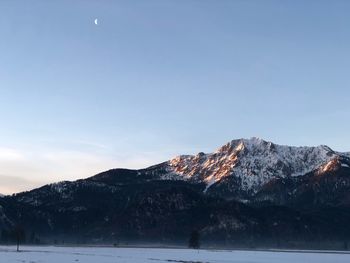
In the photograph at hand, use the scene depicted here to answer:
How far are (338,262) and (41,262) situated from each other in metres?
71.1

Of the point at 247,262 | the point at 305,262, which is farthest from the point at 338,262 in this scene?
the point at 247,262

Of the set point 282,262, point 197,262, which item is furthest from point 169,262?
point 282,262

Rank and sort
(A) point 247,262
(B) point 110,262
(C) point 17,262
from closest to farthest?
1. (C) point 17,262
2. (B) point 110,262
3. (A) point 247,262

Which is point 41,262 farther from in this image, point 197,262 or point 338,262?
point 338,262

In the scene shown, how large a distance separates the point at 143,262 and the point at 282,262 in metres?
34.8

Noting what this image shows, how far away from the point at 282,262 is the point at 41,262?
56092mm

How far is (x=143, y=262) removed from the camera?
5108 inches

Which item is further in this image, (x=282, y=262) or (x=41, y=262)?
(x=282, y=262)

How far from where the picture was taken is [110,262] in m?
130

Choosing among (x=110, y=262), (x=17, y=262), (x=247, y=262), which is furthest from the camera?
(x=247, y=262)

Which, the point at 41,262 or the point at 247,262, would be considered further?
the point at 247,262

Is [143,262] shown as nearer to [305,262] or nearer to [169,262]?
[169,262]

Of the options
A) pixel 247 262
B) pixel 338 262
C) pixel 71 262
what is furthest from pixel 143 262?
pixel 338 262

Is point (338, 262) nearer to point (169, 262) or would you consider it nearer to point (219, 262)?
point (219, 262)
